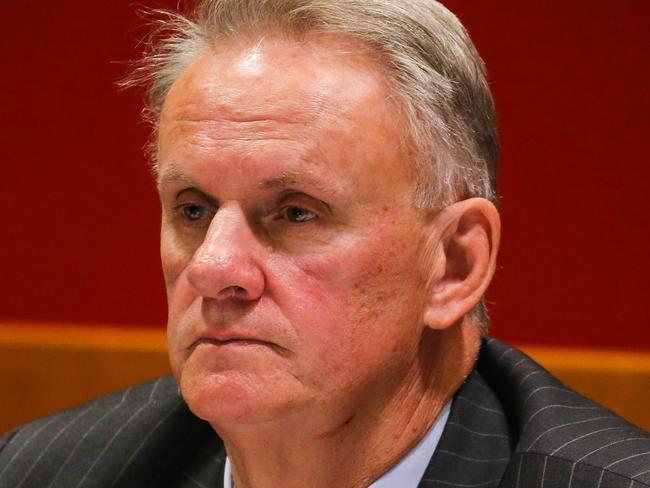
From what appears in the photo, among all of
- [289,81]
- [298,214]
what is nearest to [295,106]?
[289,81]

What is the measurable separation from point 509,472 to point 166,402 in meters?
0.69

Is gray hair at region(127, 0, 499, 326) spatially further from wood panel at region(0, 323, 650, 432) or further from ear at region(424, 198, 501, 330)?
wood panel at region(0, 323, 650, 432)

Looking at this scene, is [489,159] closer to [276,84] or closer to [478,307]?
[478,307]

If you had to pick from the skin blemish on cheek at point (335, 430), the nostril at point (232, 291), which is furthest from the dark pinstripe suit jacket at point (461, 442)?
the nostril at point (232, 291)

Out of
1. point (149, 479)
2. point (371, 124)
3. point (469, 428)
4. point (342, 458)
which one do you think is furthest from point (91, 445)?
point (371, 124)

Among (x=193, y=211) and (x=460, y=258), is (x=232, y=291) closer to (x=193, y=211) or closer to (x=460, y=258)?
(x=193, y=211)

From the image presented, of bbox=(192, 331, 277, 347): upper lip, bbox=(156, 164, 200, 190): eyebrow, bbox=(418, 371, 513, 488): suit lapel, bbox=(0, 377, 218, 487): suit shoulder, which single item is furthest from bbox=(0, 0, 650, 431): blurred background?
bbox=(192, 331, 277, 347): upper lip

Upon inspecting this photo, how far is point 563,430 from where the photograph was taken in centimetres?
171

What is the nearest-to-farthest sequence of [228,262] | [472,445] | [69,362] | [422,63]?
1. [228,262]
2. [422,63]
3. [472,445]
4. [69,362]

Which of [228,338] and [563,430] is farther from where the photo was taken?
[563,430]

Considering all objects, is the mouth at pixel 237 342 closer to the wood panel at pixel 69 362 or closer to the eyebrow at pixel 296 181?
the eyebrow at pixel 296 181

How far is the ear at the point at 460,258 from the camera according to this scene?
5.65 ft

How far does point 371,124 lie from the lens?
1.63 m

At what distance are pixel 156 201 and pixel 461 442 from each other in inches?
51.8
